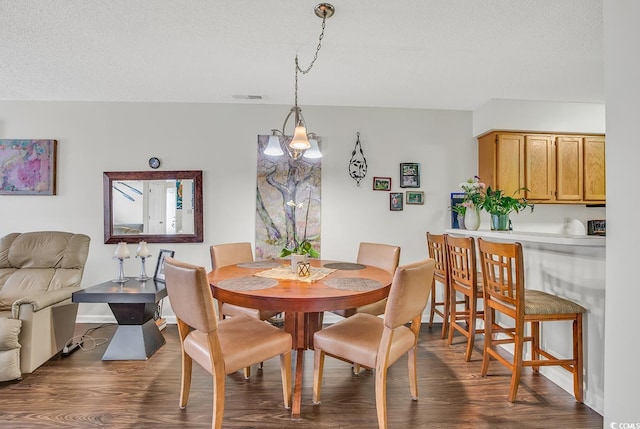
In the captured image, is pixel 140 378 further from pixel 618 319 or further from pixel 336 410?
pixel 618 319

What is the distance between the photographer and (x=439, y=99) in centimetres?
311

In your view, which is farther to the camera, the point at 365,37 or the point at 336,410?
the point at 365,37

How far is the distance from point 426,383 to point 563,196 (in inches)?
104

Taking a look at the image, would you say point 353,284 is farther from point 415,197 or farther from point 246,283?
point 415,197

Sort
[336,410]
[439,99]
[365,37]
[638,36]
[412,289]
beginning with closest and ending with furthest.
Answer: [638,36] → [412,289] → [336,410] → [365,37] → [439,99]

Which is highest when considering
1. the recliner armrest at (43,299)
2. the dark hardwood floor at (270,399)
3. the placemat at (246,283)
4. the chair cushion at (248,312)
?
the placemat at (246,283)

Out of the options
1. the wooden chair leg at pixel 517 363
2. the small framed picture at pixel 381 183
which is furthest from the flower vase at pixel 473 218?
the wooden chair leg at pixel 517 363

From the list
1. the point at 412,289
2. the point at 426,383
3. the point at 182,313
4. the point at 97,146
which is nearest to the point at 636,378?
the point at 412,289

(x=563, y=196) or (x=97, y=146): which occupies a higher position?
(x=97, y=146)

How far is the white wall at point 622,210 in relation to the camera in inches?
46.7

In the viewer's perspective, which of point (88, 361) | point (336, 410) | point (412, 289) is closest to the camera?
point (412, 289)

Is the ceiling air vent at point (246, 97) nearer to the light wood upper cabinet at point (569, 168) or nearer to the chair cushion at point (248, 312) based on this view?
the chair cushion at point (248, 312)

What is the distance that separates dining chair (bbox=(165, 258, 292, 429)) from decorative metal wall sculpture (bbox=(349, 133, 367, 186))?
2.00m

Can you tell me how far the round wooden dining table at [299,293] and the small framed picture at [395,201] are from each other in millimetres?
1324
